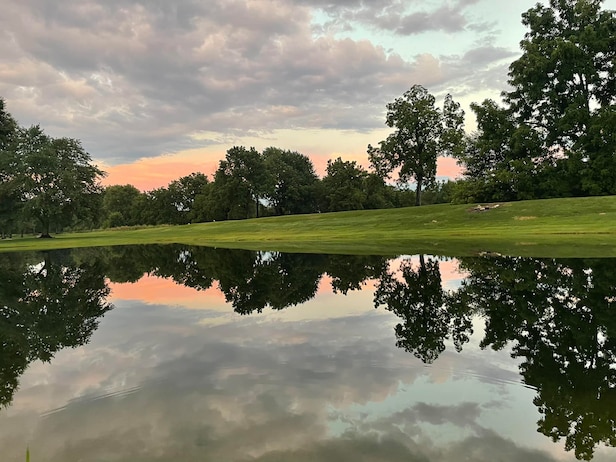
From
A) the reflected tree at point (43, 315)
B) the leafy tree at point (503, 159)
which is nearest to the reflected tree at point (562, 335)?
the reflected tree at point (43, 315)

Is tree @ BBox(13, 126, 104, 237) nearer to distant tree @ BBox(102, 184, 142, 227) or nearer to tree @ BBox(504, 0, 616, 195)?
tree @ BBox(504, 0, 616, 195)

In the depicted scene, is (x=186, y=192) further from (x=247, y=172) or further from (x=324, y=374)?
(x=324, y=374)

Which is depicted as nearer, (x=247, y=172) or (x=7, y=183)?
(x=7, y=183)

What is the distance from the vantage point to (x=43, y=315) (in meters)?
10.9

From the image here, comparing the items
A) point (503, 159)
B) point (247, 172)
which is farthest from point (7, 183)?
point (503, 159)

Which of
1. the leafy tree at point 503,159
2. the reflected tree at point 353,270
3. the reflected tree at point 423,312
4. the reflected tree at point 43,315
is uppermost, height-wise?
the leafy tree at point 503,159

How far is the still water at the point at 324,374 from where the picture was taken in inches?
163

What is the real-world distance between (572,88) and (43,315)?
51395mm

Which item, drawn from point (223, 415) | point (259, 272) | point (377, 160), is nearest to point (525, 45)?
point (377, 160)

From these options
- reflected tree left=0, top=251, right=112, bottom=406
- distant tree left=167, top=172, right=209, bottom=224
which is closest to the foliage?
reflected tree left=0, top=251, right=112, bottom=406

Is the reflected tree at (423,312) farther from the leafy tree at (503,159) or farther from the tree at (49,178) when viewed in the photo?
the tree at (49,178)

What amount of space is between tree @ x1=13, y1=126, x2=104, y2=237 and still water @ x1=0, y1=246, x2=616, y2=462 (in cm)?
4905

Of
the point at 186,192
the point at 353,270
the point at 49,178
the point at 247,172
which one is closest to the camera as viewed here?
the point at 353,270

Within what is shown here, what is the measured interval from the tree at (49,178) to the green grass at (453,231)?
13.5 m
